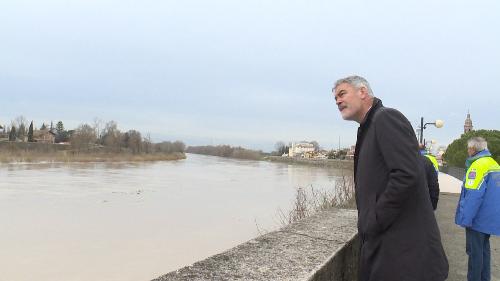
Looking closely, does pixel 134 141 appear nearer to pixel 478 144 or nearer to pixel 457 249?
pixel 457 249

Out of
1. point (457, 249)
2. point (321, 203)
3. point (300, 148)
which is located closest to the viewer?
point (457, 249)

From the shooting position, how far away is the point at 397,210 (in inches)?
86.6

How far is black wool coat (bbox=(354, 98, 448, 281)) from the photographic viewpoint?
7.19 feet

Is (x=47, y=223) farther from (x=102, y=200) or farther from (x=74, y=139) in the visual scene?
(x=74, y=139)

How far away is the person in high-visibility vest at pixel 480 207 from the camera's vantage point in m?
4.49

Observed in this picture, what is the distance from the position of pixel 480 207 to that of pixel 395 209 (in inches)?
110

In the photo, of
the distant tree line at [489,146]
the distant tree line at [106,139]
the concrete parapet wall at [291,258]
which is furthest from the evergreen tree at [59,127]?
the concrete parapet wall at [291,258]

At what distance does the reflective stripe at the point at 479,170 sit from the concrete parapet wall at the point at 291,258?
1380 millimetres

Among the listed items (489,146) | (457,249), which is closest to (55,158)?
(489,146)

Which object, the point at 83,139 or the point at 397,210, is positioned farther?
the point at 83,139

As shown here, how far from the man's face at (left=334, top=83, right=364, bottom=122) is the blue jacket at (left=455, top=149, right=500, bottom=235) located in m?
2.63

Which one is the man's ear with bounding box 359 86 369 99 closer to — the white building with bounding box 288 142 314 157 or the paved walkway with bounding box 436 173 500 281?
the paved walkway with bounding box 436 173 500 281

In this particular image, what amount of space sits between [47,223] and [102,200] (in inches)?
278

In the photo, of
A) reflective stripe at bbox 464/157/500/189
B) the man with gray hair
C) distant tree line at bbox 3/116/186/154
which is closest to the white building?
distant tree line at bbox 3/116/186/154
